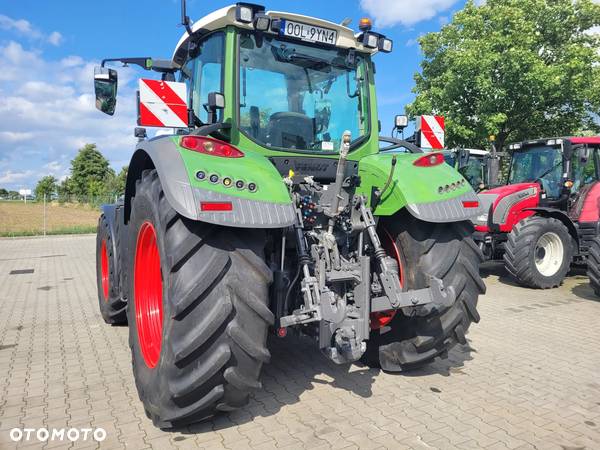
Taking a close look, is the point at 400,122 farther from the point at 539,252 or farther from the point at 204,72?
the point at 539,252

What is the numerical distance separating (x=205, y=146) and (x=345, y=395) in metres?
2.02

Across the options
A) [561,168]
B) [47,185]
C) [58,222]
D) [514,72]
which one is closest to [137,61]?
[561,168]

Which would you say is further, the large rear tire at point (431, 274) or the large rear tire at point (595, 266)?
the large rear tire at point (595, 266)

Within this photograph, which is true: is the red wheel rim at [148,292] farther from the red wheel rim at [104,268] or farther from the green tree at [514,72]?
the green tree at [514,72]

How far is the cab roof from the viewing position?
3.30m

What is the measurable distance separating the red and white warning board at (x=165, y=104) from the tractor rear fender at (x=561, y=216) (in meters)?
6.40

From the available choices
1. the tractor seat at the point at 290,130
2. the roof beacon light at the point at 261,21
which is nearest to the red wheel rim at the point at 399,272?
the tractor seat at the point at 290,130

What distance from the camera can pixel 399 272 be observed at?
11.6 ft

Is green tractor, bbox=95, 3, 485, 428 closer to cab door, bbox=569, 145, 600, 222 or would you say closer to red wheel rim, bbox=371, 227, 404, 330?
red wheel rim, bbox=371, 227, 404, 330

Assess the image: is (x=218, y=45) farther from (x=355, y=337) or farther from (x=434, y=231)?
(x=355, y=337)

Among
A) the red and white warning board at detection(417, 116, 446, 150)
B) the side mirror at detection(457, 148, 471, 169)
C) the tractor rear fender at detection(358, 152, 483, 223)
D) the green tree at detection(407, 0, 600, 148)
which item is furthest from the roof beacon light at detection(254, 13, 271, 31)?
the green tree at detection(407, 0, 600, 148)

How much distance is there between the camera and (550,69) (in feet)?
50.1

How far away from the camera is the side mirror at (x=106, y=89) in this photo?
409 cm

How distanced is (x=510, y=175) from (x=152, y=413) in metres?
8.53
